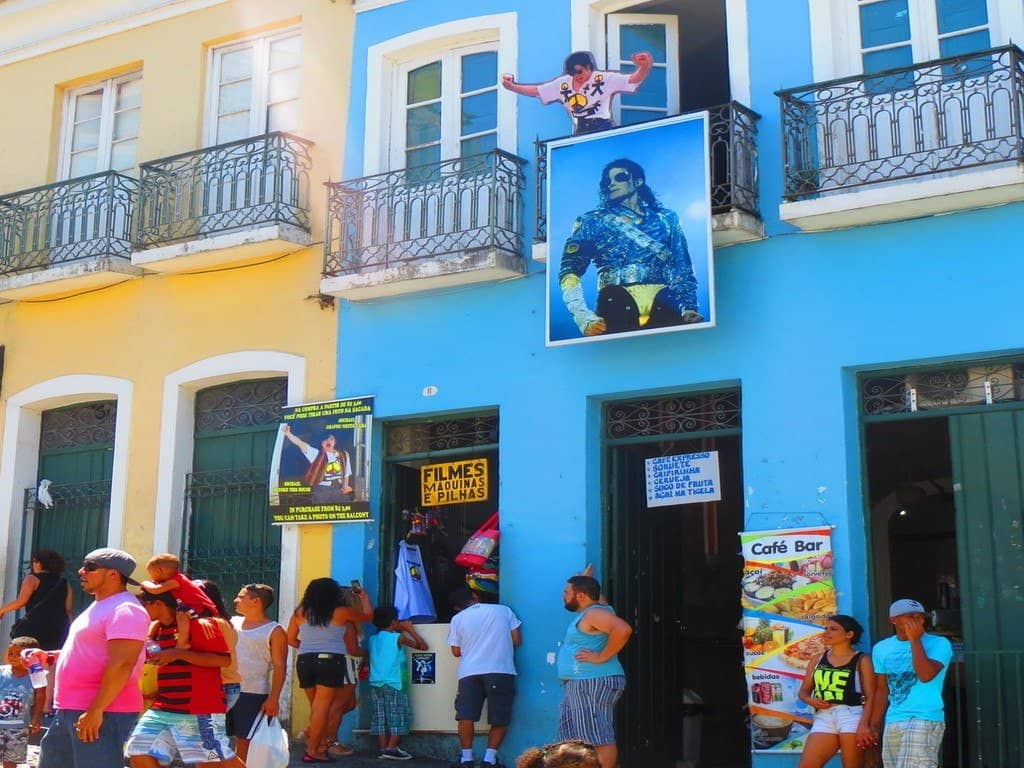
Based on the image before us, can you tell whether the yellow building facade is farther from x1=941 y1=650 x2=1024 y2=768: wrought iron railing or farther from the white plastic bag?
x1=941 y1=650 x2=1024 y2=768: wrought iron railing

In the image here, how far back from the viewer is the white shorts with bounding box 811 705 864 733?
896 centimetres

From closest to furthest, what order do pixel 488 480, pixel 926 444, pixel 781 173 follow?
pixel 781 173
pixel 488 480
pixel 926 444

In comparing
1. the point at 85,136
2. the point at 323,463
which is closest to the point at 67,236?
the point at 85,136

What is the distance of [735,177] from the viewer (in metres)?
10.5

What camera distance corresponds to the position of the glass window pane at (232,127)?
1362 centimetres

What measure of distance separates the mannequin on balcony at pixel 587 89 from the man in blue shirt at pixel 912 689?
4.53 metres

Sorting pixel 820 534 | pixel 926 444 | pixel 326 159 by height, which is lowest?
pixel 820 534

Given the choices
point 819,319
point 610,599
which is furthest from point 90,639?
point 819,319

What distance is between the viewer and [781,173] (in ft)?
34.8

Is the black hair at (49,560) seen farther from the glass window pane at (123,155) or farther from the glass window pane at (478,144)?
the glass window pane at (478,144)

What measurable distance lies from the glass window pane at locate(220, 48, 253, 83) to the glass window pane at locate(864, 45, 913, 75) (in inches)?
238

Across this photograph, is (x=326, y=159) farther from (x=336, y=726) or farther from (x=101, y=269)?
(x=336, y=726)

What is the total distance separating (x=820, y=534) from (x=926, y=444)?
3.24m

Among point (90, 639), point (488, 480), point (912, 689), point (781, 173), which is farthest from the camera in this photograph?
point (488, 480)
